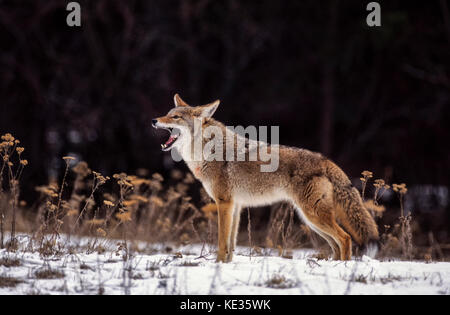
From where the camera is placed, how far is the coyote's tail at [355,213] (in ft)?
20.6

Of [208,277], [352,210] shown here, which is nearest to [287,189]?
[352,210]

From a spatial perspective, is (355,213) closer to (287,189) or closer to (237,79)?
(287,189)

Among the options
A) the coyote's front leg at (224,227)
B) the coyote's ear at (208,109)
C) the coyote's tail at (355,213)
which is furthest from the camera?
the coyote's ear at (208,109)

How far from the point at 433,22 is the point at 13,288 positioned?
47.3 ft

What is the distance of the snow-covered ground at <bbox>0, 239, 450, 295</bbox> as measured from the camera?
444 centimetres

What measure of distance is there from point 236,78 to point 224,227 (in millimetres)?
11335

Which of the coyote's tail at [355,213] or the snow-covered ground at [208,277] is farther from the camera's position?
the coyote's tail at [355,213]

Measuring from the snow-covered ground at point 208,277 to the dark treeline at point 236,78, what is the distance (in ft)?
33.4

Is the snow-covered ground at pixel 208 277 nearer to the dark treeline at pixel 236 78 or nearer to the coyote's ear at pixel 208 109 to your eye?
the coyote's ear at pixel 208 109

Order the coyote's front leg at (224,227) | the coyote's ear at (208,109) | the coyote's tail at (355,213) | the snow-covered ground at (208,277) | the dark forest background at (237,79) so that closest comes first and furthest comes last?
the snow-covered ground at (208,277), the coyote's front leg at (224,227), the coyote's tail at (355,213), the coyote's ear at (208,109), the dark forest background at (237,79)

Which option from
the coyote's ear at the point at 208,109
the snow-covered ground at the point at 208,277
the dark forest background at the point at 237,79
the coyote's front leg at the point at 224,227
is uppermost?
the dark forest background at the point at 237,79

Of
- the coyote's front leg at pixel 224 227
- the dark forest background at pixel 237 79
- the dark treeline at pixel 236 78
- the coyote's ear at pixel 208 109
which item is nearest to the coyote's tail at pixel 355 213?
the coyote's front leg at pixel 224 227

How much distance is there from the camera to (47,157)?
15.7 meters
